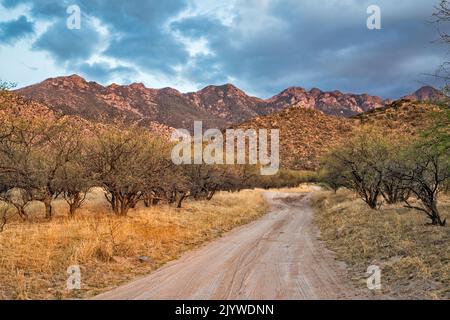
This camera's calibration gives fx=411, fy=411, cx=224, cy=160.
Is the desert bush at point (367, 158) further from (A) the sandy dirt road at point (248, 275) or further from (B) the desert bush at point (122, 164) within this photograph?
(B) the desert bush at point (122, 164)

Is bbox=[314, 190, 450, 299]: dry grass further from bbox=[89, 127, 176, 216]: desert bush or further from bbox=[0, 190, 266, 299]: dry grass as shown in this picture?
bbox=[89, 127, 176, 216]: desert bush

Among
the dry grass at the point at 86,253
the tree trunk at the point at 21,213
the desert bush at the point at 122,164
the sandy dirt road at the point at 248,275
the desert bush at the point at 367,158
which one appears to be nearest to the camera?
the sandy dirt road at the point at 248,275

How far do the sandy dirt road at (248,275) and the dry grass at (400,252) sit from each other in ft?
2.66

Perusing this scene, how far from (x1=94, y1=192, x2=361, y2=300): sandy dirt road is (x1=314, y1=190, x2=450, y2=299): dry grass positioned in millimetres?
809

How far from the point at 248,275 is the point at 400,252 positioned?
17.2ft

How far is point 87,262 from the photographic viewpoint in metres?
12.6

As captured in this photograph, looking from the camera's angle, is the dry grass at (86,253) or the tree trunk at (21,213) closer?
the dry grass at (86,253)

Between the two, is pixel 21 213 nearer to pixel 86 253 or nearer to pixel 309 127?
pixel 86 253

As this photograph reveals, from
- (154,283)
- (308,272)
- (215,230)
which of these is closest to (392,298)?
(308,272)

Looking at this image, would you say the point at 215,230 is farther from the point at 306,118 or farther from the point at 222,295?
the point at 306,118

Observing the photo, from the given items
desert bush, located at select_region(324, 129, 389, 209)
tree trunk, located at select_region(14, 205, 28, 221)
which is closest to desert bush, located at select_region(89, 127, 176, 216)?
tree trunk, located at select_region(14, 205, 28, 221)

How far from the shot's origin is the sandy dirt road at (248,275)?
9.41m

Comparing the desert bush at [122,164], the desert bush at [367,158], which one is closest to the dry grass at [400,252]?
the desert bush at [367,158]

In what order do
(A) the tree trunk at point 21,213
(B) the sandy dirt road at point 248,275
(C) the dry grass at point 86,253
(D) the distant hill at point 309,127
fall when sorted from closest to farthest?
(B) the sandy dirt road at point 248,275, (C) the dry grass at point 86,253, (A) the tree trunk at point 21,213, (D) the distant hill at point 309,127
